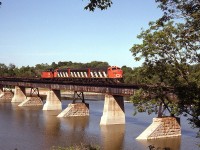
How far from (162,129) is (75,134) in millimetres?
10816

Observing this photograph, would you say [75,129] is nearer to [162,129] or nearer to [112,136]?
[112,136]

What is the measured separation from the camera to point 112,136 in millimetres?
39469

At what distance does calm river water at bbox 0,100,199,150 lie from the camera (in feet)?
112

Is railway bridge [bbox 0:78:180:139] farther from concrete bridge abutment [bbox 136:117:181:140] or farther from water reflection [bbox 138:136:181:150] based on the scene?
water reflection [bbox 138:136:181:150]

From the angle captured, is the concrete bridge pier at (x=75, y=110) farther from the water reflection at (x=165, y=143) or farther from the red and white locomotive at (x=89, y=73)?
the water reflection at (x=165, y=143)

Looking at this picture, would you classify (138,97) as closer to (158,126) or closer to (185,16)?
(185,16)

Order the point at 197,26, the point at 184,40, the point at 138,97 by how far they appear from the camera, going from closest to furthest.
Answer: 1. the point at 197,26
2. the point at 184,40
3. the point at 138,97

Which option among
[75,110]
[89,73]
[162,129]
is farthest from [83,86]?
[162,129]

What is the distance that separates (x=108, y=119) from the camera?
4716 cm

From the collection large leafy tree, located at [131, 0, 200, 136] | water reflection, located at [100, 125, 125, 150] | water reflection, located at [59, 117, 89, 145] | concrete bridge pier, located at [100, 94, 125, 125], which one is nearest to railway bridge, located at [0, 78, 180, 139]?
concrete bridge pier, located at [100, 94, 125, 125]

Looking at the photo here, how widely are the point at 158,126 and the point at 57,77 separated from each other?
36.6 metres

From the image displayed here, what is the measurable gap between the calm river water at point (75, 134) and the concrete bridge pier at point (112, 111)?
1162 mm

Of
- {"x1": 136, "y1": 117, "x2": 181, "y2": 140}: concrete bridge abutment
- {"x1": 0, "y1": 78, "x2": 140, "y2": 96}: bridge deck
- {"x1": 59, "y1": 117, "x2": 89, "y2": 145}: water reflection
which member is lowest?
{"x1": 59, "y1": 117, "x2": 89, "y2": 145}: water reflection

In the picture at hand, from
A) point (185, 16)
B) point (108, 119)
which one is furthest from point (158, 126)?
point (185, 16)
